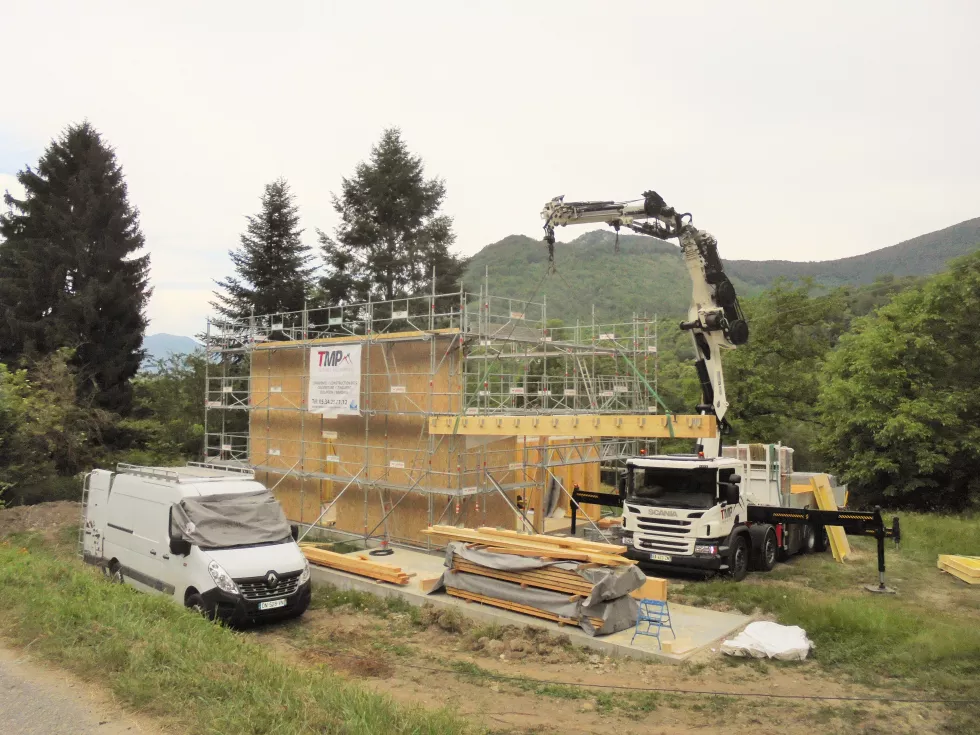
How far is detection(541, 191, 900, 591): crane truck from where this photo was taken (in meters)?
12.2

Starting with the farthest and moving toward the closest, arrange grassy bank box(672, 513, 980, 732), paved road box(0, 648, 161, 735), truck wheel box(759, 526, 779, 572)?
truck wheel box(759, 526, 779, 572), grassy bank box(672, 513, 980, 732), paved road box(0, 648, 161, 735)

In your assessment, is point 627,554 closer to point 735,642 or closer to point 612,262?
point 735,642

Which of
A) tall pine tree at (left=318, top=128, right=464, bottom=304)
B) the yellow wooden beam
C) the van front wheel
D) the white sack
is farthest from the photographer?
tall pine tree at (left=318, top=128, right=464, bottom=304)

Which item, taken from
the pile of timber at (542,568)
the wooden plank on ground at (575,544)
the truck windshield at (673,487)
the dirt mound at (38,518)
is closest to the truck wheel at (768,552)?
the truck windshield at (673,487)

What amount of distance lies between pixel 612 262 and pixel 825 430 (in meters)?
51.5

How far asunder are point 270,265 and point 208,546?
88.1 ft

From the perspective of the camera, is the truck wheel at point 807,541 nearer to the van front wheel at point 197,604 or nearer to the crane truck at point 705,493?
the crane truck at point 705,493

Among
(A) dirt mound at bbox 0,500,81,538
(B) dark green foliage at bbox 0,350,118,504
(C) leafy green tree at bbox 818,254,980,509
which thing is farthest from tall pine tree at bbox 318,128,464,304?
(C) leafy green tree at bbox 818,254,980,509

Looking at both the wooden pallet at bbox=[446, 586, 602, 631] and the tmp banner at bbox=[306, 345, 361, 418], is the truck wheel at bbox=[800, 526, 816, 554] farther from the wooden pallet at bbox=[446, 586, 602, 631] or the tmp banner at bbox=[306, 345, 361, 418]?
the tmp banner at bbox=[306, 345, 361, 418]

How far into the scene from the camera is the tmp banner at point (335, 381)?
17016mm

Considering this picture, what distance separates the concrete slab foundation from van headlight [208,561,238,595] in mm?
2961

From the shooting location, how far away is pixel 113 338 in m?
28.9

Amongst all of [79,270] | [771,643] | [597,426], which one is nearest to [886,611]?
[771,643]

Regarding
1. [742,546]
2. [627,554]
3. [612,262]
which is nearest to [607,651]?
[627,554]
